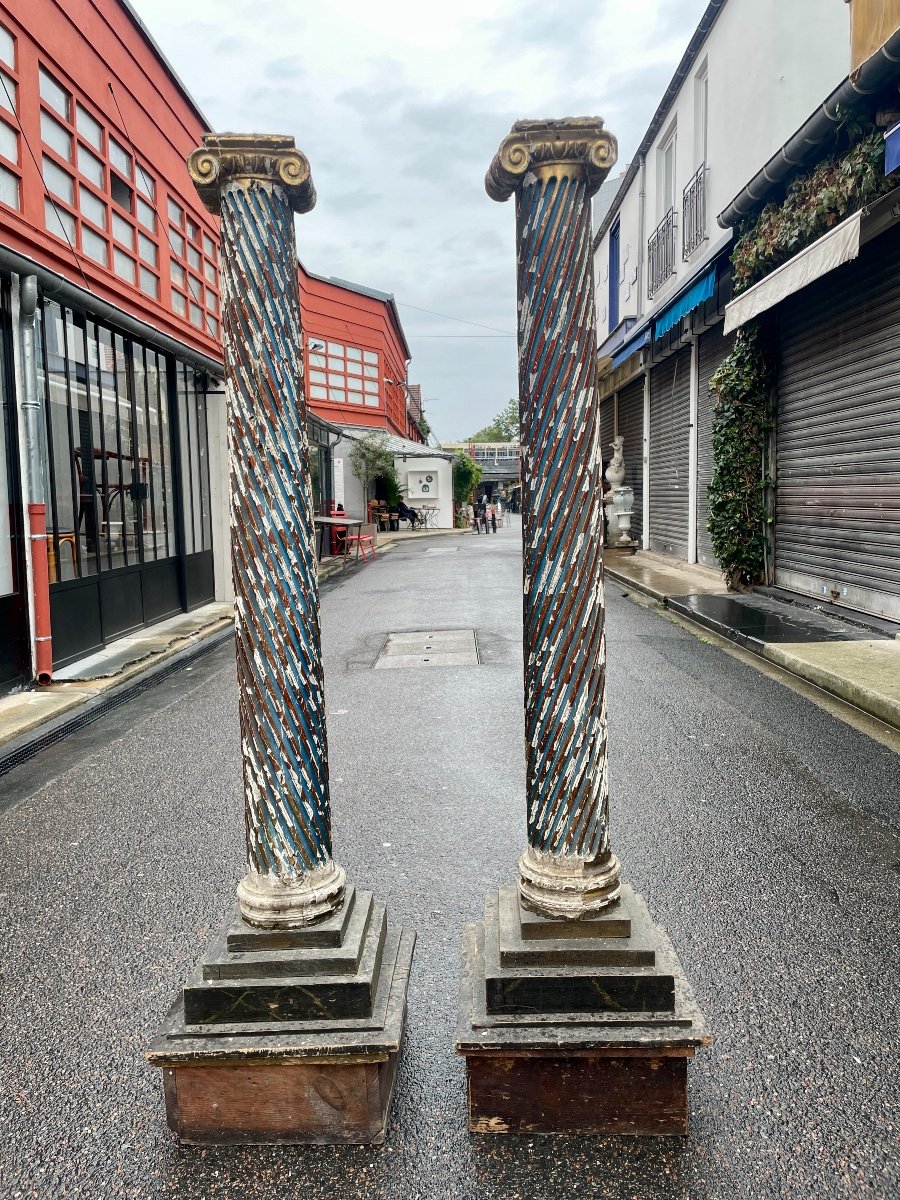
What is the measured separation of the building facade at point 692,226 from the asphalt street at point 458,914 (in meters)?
8.52

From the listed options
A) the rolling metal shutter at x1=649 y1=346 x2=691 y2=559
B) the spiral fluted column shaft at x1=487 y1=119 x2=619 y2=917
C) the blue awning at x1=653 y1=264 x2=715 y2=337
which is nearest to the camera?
the spiral fluted column shaft at x1=487 y1=119 x2=619 y2=917

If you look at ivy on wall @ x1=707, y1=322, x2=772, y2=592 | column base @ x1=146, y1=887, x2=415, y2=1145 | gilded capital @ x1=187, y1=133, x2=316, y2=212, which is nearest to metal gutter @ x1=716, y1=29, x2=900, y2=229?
ivy on wall @ x1=707, y1=322, x2=772, y2=592

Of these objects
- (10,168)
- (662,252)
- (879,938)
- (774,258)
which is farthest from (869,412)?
(662,252)

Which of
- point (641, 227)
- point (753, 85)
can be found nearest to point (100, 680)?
point (753, 85)

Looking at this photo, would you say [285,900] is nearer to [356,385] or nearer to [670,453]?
[670,453]

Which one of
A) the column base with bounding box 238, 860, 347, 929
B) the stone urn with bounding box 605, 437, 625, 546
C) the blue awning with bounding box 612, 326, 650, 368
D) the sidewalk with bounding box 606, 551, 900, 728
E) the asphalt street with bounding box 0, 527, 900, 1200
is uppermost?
the blue awning with bounding box 612, 326, 650, 368

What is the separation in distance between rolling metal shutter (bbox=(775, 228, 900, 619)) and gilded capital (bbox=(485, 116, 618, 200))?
727cm

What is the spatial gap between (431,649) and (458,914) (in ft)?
19.5

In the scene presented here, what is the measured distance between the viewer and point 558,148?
2.29 metres

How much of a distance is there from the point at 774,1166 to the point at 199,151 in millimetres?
2871

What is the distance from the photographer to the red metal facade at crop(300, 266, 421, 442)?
3441cm

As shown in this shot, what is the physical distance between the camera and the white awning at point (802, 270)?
25.4ft

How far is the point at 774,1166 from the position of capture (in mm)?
2186

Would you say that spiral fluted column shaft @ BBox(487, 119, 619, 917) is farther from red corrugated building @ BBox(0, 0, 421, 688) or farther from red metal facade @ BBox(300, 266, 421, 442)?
red metal facade @ BBox(300, 266, 421, 442)
